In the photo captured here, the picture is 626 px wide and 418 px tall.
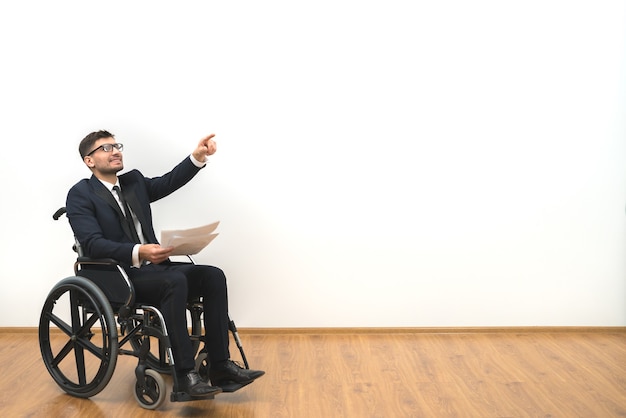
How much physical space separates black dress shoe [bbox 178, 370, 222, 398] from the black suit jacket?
0.54 m

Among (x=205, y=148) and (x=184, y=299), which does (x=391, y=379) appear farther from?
(x=205, y=148)

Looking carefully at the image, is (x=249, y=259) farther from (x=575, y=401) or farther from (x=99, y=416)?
(x=575, y=401)

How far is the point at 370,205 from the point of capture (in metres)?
4.54

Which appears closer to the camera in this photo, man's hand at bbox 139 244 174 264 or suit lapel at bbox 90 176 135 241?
man's hand at bbox 139 244 174 264

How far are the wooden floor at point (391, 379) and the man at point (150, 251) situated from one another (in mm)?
177

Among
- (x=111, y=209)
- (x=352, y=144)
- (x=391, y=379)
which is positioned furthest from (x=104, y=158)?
(x=391, y=379)

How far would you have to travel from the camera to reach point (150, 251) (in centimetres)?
344

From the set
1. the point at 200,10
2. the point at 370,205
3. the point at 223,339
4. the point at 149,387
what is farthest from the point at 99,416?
the point at 200,10

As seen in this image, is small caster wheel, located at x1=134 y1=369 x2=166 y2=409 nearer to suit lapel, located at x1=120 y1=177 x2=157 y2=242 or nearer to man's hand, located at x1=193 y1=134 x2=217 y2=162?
suit lapel, located at x1=120 y1=177 x2=157 y2=242

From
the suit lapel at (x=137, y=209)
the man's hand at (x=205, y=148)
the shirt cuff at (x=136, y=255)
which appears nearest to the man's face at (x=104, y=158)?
the suit lapel at (x=137, y=209)

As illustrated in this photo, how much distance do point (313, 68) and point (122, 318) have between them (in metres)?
1.73

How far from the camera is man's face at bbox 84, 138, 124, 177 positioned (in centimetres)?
374

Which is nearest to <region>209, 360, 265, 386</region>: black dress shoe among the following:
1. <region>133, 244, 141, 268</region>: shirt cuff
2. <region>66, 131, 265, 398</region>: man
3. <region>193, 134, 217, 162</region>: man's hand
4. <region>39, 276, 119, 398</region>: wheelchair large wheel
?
<region>66, 131, 265, 398</region>: man

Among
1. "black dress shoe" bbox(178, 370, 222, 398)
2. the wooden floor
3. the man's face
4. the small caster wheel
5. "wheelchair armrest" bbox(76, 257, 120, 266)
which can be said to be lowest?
the wooden floor
